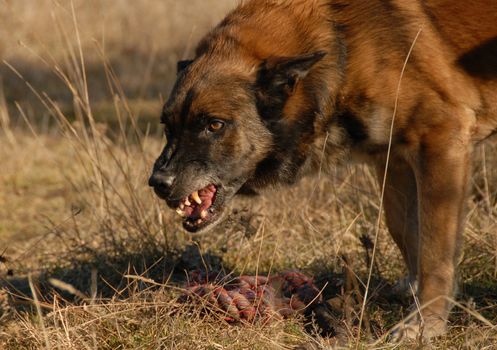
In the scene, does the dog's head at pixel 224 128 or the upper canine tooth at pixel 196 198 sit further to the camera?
the upper canine tooth at pixel 196 198

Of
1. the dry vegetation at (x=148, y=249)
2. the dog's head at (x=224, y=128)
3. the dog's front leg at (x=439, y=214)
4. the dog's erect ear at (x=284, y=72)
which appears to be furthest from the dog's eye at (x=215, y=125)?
the dog's front leg at (x=439, y=214)

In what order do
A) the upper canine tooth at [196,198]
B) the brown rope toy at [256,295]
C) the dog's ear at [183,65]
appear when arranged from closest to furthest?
1. the brown rope toy at [256,295]
2. the upper canine tooth at [196,198]
3. the dog's ear at [183,65]

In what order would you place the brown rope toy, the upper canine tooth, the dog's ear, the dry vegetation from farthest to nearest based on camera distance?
the dog's ear
the upper canine tooth
the brown rope toy
the dry vegetation

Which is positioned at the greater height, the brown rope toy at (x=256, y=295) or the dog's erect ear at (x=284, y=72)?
the dog's erect ear at (x=284, y=72)

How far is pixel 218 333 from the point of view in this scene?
3.65 meters

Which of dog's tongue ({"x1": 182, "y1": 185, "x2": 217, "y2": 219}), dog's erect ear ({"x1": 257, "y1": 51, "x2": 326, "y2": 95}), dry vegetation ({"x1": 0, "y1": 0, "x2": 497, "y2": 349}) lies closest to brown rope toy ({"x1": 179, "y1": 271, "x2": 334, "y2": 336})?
dry vegetation ({"x1": 0, "y1": 0, "x2": 497, "y2": 349})

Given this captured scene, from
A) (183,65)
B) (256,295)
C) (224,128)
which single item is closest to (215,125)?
(224,128)

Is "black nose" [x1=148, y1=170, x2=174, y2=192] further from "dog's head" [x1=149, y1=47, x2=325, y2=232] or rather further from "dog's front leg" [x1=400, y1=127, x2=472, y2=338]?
"dog's front leg" [x1=400, y1=127, x2=472, y2=338]

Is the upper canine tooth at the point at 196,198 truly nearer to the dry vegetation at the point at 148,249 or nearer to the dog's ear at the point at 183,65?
the dry vegetation at the point at 148,249

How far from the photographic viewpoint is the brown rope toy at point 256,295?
3.81 metres

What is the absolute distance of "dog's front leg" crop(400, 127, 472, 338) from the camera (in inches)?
153

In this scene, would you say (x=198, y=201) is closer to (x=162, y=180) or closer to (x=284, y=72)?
(x=162, y=180)

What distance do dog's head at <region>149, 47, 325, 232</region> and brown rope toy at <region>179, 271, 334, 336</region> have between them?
0.32 m

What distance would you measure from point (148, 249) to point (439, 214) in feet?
5.68
